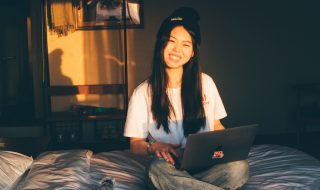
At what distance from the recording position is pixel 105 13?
16.8 feet

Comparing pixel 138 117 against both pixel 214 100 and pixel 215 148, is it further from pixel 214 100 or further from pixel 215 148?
pixel 215 148

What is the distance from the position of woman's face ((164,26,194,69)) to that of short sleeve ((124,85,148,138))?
226 mm

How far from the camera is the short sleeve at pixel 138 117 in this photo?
7.63 ft

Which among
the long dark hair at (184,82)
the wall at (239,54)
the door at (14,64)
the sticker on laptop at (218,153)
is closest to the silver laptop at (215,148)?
the sticker on laptop at (218,153)

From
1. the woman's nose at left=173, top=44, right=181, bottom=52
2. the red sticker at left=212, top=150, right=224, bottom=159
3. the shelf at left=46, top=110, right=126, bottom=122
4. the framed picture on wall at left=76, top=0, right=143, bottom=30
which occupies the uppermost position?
the framed picture on wall at left=76, top=0, right=143, bottom=30

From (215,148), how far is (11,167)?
3.27ft

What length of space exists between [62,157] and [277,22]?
355 cm

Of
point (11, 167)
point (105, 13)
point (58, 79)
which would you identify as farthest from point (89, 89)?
point (11, 167)

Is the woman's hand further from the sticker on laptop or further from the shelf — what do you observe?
the shelf

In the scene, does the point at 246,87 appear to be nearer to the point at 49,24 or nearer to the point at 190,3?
the point at 190,3

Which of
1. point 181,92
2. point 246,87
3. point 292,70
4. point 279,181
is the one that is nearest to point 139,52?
point 246,87

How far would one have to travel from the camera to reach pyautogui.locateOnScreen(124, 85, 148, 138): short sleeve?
2326 mm

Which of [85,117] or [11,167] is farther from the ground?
[11,167]

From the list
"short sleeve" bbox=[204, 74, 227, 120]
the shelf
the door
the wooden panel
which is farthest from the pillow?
the door
